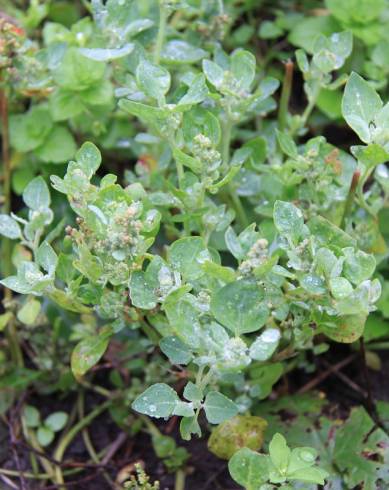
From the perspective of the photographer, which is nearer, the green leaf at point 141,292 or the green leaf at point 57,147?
the green leaf at point 141,292

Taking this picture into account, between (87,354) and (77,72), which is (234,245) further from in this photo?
(77,72)

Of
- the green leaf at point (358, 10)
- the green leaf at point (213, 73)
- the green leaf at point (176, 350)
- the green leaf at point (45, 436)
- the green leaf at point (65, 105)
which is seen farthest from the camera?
the green leaf at point (358, 10)

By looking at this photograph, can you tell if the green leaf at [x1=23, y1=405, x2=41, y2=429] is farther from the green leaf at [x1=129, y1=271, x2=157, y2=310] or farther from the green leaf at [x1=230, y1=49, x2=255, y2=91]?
the green leaf at [x1=230, y1=49, x2=255, y2=91]

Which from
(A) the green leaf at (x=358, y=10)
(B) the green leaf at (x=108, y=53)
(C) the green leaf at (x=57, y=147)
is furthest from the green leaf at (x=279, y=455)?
(A) the green leaf at (x=358, y=10)

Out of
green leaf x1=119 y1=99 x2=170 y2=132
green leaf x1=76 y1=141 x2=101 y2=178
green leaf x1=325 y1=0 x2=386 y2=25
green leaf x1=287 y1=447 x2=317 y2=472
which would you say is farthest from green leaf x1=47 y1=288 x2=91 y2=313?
green leaf x1=325 y1=0 x2=386 y2=25

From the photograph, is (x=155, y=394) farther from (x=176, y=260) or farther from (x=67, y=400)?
(x=67, y=400)

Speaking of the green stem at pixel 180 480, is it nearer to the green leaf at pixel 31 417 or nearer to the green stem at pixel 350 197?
the green leaf at pixel 31 417
